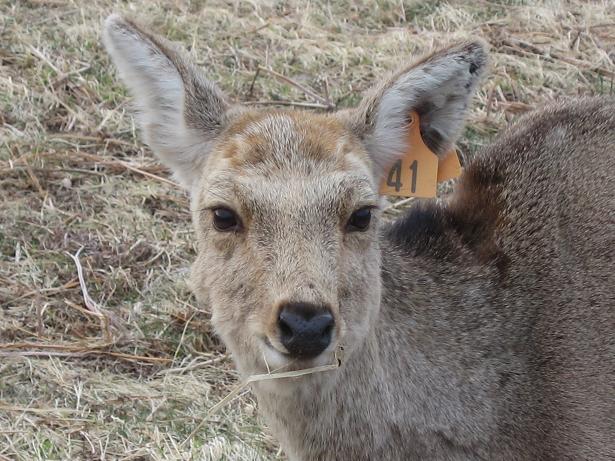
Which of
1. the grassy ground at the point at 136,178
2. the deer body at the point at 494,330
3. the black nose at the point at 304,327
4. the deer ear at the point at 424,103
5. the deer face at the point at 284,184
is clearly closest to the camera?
the black nose at the point at 304,327

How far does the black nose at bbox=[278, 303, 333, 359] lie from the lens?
130 inches

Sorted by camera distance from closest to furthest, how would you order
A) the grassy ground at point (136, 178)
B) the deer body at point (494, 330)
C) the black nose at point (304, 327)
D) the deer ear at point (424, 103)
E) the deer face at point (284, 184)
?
the black nose at point (304, 327), the deer face at point (284, 184), the deer body at point (494, 330), the deer ear at point (424, 103), the grassy ground at point (136, 178)

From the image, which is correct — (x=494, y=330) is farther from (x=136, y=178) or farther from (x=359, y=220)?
(x=136, y=178)

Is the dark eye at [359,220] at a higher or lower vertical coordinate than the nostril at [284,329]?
higher

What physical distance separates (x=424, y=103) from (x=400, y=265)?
2.35ft

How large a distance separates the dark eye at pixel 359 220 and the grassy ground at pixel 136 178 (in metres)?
1.33

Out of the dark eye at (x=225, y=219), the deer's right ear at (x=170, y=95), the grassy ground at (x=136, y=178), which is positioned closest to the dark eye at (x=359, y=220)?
the dark eye at (x=225, y=219)

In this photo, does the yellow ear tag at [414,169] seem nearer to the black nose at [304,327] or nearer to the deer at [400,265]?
the deer at [400,265]

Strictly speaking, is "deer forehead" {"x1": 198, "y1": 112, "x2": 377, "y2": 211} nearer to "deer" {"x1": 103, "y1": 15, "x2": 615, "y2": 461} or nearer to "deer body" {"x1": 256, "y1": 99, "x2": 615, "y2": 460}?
"deer" {"x1": 103, "y1": 15, "x2": 615, "y2": 461}

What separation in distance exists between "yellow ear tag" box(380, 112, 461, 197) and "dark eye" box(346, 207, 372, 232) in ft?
1.75

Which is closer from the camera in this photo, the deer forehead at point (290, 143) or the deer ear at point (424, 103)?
the deer forehead at point (290, 143)

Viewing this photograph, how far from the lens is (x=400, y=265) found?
438 cm

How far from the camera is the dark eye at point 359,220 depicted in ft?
12.5

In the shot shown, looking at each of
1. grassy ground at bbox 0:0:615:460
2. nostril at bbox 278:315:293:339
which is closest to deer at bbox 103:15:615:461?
nostril at bbox 278:315:293:339
